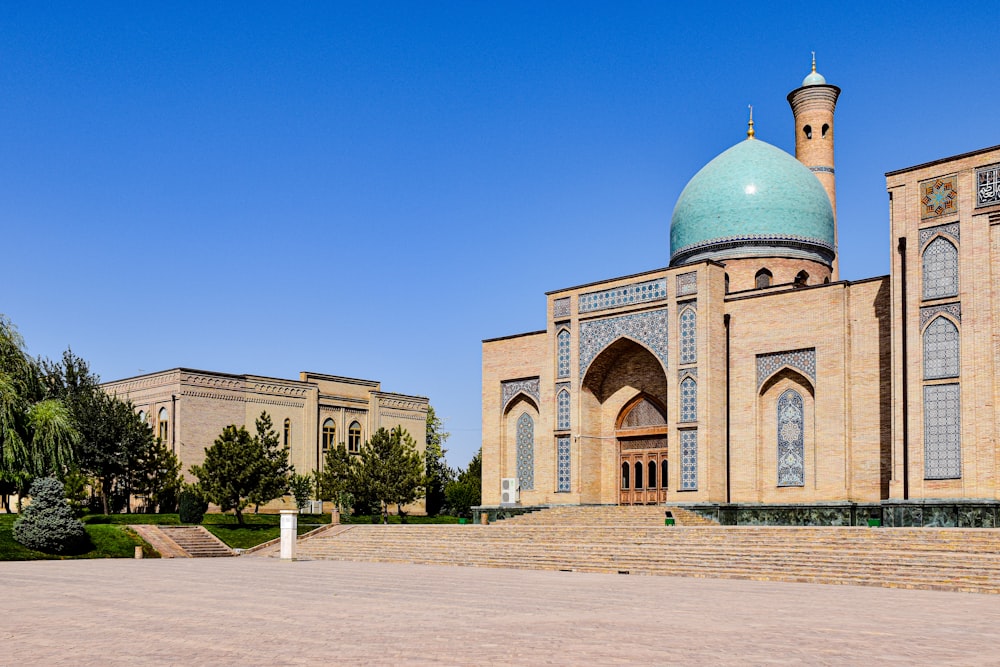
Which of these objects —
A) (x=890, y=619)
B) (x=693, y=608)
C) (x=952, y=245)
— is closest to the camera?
(x=890, y=619)

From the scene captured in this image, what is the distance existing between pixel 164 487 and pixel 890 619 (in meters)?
32.1

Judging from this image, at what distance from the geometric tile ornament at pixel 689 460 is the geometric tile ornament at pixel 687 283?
3543 mm

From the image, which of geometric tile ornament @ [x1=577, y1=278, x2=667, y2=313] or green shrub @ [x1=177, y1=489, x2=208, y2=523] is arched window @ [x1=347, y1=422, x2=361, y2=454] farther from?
geometric tile ornament @ [x1=577, y1=278, x2=667, y2=313]

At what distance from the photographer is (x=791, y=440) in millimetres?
25328

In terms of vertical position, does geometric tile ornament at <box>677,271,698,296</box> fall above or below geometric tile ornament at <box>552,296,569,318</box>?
above

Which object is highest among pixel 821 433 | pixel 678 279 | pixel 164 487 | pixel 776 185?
pixel 776 185

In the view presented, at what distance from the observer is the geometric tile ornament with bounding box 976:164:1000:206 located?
2138 cm

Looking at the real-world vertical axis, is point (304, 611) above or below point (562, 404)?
below

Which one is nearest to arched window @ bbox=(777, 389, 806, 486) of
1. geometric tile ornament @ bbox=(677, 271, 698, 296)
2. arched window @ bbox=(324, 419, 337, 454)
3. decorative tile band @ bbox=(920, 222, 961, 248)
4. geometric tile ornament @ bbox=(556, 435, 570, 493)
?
geometric tile ornament @ bbox=(677, 271, 698, 296)

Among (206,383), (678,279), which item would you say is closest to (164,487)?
(206,383)

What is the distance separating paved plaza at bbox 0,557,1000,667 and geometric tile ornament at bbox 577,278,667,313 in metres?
11.7

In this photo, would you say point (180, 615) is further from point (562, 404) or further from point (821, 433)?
point (562, 404)

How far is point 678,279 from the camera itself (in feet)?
89.9

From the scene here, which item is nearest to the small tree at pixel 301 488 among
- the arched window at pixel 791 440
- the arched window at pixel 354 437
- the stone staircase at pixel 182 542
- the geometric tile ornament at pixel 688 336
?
the arched window at pixel 354 437
